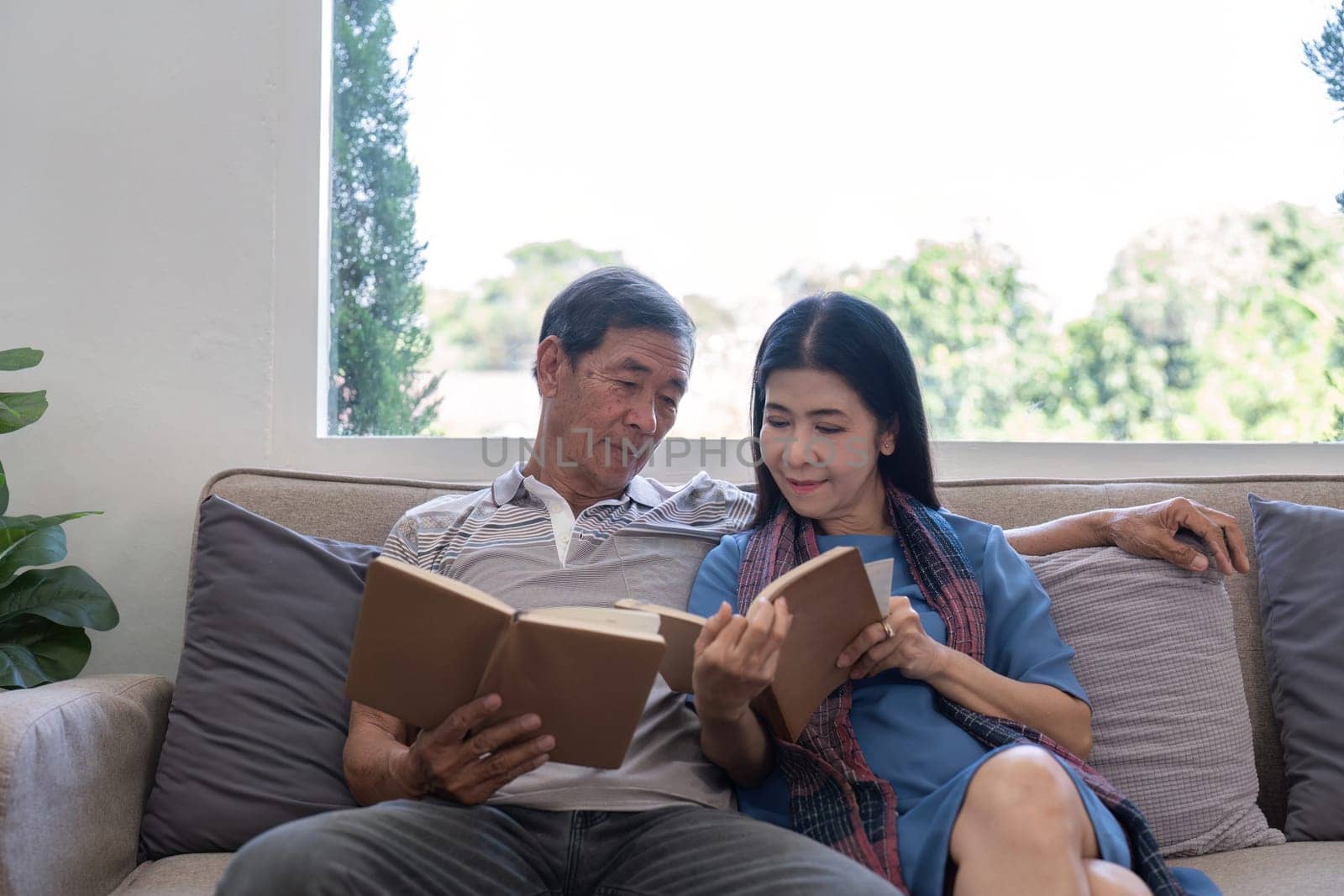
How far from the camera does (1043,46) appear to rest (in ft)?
8.02

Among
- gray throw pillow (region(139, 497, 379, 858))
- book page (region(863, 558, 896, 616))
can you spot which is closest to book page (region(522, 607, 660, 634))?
book page (region(863, 558, 896, 616))

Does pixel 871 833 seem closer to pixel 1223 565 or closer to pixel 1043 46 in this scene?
pixel 1223 565

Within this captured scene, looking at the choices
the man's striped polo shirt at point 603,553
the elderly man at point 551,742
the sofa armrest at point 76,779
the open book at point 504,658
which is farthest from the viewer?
the man's striped polo shirt at point 603,553

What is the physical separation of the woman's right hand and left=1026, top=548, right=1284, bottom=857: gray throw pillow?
0.65 meters

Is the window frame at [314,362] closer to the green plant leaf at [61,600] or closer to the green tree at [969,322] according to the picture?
the green tree at [969,322]

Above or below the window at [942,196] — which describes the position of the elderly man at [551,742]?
below

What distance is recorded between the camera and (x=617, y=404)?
1.76 m

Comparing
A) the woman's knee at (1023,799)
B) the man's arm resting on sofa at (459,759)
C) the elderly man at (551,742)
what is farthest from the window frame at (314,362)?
the woman's knee at (1023,799)

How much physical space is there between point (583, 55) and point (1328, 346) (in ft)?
6.08

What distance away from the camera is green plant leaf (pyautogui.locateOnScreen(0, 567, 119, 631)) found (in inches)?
70.1

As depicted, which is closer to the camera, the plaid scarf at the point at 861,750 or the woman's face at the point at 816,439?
the plaid scarf at the point at 861,750

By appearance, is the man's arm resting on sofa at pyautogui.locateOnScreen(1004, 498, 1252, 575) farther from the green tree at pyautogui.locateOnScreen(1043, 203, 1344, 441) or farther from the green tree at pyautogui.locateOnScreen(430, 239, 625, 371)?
the green tree at pyautogui.locateOnScreen(430, 239, 625, 371)

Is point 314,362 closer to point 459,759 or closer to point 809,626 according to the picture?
point 459,759

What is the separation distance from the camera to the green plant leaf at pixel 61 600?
5.84 ft
